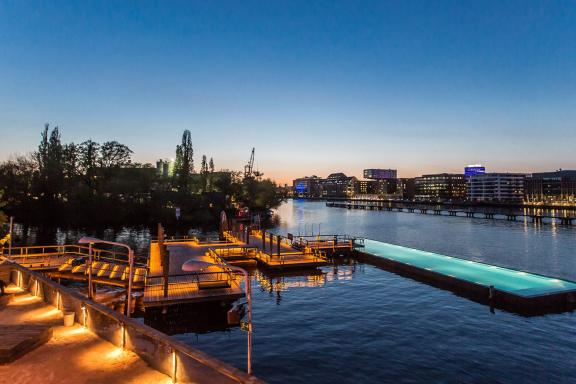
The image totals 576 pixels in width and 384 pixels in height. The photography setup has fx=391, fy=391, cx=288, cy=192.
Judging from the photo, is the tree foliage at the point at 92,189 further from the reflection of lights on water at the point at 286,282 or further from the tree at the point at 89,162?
the reflection of lights on water at the point at 286,282

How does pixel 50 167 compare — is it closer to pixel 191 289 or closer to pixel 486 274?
pixel 191 289

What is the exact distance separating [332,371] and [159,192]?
367ft

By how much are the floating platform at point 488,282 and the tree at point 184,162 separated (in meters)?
97.7

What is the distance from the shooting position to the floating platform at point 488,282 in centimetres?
3256

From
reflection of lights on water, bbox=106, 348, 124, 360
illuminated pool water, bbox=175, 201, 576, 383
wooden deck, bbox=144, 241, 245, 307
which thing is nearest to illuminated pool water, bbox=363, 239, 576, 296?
illuminated pool water, bbox=175, 201, 576, 383

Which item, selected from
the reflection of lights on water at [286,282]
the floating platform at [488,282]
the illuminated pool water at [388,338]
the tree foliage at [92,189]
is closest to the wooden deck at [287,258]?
Answer: the reflection of lights on water at [286,282]

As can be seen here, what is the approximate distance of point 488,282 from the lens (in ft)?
124

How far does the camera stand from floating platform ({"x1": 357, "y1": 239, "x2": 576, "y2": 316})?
32.6 meters

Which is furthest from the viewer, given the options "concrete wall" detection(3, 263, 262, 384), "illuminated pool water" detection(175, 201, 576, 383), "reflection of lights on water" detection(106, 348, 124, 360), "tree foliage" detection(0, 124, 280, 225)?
"tree foliage" detection(0, 124, 280, 225)

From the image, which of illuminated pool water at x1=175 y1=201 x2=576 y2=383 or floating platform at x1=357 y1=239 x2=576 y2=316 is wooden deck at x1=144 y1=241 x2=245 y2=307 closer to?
illuminated pool water at x1=175 y1=201 x2=576 y2=383

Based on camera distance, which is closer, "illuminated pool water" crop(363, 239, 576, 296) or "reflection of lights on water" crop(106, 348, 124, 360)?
"reflection of lights on water" crop(106, 348, 124, 360)

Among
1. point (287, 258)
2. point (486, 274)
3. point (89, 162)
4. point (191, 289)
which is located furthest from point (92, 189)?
point (486, 274)

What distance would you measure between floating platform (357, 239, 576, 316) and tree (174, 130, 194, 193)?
3847 inches

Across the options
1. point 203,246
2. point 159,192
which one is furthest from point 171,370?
point 159,192
